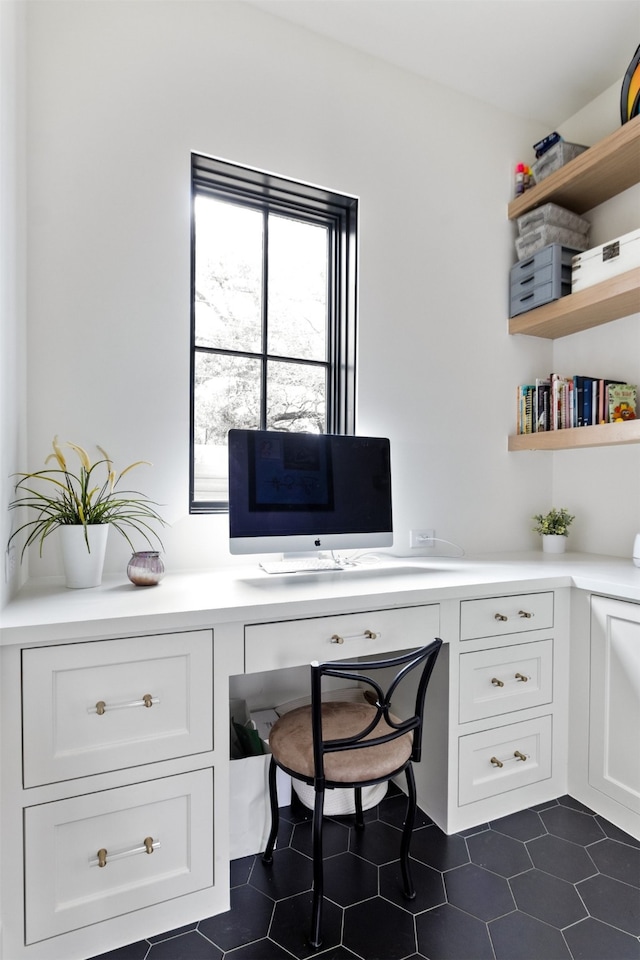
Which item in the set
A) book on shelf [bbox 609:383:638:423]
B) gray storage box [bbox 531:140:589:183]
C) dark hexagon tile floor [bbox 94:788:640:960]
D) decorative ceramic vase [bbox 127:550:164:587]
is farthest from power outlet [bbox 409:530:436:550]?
gray storage box [bbox 531:140:589:183]

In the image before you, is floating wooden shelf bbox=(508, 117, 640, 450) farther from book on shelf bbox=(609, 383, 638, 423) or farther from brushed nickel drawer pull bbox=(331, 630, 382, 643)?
brushed nickel drawer pull bbox=(331, 630, 382, 643)

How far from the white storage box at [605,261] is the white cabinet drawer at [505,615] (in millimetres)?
1329

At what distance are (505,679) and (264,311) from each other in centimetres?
171

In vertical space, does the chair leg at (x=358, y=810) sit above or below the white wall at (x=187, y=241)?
below

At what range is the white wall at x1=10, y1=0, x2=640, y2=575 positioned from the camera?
1733 millimetres

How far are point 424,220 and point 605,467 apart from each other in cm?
143

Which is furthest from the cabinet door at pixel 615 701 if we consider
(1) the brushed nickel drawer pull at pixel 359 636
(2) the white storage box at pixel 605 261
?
(2) the white storage box at pixel 605 261

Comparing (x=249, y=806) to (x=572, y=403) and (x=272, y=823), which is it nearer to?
(x=272, y=823)

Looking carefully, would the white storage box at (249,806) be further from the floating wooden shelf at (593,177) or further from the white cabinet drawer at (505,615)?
the floating wooden shelf at (593,177)

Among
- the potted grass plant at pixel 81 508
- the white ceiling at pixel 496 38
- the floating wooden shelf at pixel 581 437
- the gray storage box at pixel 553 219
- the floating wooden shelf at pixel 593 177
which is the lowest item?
→ the potted grass plant at pixel 81 508

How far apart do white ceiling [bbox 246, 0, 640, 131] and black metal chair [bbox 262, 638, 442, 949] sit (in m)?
2.39

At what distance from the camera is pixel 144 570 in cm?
157

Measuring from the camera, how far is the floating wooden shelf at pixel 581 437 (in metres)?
2.02

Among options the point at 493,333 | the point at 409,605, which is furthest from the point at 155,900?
the point at 493,333
